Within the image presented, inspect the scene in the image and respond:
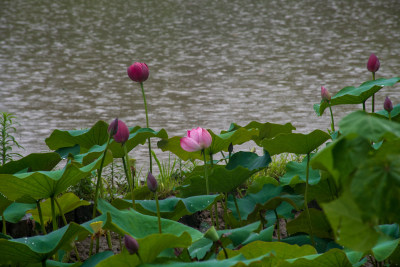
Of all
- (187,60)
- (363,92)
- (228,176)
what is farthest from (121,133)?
(187,60)

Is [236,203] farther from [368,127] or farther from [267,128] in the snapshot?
[368,127]

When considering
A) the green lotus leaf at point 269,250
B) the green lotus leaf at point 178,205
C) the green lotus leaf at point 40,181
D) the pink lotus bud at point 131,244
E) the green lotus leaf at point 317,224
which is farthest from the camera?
the green lotus leaf at point 317,224

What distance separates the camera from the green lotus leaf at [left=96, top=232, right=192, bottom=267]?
88 centimetres

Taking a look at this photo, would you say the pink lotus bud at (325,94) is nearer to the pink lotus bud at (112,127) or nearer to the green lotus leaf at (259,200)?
the green lotus leaf at (259,200)

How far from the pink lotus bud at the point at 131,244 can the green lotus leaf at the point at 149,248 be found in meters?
0.03

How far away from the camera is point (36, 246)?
1091 mm

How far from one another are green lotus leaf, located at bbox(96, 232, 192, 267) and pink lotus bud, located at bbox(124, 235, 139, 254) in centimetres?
3

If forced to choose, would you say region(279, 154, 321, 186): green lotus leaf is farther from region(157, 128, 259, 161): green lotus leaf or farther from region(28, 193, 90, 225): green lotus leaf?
region(28, 193, 90, 225): green lotus leaf

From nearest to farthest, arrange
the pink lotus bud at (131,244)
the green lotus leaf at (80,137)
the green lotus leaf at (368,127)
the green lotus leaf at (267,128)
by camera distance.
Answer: the green lotus leaf at (368,127) → the pink lotus bud at (131,244) → the green lotus leaf at (80,137) → the green lotus leaf at (267,128)

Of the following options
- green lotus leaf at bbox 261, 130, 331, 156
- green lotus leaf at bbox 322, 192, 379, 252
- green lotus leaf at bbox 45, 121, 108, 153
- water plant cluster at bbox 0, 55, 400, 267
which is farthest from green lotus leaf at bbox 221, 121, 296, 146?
green lotus leaf at bbox 322, 192, 379, 252

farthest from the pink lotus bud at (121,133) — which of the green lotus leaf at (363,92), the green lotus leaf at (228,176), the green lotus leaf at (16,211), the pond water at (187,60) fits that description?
the pond water at (187,60)

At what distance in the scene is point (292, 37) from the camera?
6.23m

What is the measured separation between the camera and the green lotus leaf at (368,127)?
625 millimetres

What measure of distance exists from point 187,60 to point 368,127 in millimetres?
4743
